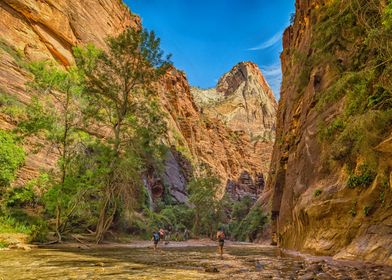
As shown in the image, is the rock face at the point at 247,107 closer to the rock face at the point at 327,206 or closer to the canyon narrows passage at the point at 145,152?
the canyon narrows passage at the point at 145,152

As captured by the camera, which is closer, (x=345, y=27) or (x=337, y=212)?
(x=345, y=27)

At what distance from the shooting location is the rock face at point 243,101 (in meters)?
161

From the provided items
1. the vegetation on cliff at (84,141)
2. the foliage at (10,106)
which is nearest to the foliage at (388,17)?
the vegetation on cliff at (84,141)

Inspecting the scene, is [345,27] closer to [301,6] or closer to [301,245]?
[301,245]

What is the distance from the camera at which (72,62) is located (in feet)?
146

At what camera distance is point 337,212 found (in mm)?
15414

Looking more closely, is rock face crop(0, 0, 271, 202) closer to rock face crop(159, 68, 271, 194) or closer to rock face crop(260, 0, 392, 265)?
rock face crop(159, 68, 271, 194)

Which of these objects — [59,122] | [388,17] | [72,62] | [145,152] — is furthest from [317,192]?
[72,62]

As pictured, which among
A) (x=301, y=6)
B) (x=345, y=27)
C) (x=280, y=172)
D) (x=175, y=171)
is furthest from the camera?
(x=175, y=171)

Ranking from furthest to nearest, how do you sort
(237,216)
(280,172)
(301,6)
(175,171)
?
(237,216) → (175,171) → (301,6) → (280,172)

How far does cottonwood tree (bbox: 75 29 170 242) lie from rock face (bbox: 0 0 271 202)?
564cm

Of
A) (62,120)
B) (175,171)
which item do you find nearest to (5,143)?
(62,120)

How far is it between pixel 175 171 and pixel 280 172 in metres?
40.0

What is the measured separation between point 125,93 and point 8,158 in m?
10.5
